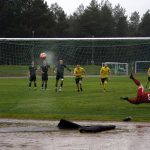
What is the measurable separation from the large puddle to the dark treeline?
281 ft

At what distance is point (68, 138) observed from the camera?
14.8 metres

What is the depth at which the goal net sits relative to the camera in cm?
5044

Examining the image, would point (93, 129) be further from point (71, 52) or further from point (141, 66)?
point (141, 66)

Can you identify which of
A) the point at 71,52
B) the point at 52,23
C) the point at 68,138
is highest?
the point at 52,23

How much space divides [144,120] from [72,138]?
5.32 meters

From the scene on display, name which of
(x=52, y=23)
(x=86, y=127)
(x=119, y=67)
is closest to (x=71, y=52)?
(x=119, y=67)

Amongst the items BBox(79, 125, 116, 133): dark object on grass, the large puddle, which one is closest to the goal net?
the large puddle

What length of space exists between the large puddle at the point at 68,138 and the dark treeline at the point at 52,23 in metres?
85.7

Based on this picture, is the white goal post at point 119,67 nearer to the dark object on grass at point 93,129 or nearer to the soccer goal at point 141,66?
the soccer goal at point 141,66

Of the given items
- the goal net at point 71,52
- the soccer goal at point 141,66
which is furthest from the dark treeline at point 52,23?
the goal net at point 71,52

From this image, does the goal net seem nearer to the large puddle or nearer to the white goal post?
the white goal post

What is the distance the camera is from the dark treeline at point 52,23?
4077 inches

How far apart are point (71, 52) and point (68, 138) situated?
137 ft

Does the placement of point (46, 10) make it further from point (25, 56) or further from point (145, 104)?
point (145, 104)
